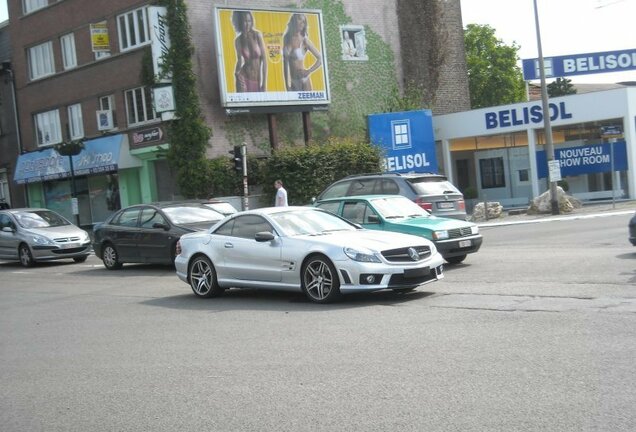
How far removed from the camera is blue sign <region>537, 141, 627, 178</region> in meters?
31.8

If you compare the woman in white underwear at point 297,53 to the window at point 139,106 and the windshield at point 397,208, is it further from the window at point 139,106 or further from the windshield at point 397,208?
the windshield at point 397,208

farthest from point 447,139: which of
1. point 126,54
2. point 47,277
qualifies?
point 47,277

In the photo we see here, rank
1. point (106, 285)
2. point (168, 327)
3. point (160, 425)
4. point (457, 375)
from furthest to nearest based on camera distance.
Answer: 1. point (106, 285)
2. point (168, 327)
3. point (457, 375)
4. point (160, 425)

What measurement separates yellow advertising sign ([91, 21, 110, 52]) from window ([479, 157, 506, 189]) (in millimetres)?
17910

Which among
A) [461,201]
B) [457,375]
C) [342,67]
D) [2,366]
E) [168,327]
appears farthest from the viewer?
[342,67]

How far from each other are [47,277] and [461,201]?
393 inches

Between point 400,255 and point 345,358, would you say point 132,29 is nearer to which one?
point 400,255

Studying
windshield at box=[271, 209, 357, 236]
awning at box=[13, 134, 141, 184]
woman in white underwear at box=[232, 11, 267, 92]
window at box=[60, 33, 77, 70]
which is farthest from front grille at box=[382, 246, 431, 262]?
window at box=[60, 33, 77, 70]

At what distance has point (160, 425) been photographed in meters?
5.91

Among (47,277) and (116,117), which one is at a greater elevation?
(116,117)

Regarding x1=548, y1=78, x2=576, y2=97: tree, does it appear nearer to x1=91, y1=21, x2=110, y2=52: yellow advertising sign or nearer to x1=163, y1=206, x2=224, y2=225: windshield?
x1=91, y1=21, x2=110, y2=52: yellow advertising sign

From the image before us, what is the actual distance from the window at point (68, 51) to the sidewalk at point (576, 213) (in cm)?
2047

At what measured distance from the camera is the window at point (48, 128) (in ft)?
127

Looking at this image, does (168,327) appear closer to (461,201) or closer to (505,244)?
(461,201)
